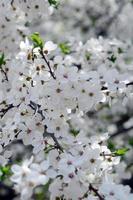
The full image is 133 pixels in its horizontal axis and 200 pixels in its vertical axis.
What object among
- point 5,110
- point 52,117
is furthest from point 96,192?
point 5,110

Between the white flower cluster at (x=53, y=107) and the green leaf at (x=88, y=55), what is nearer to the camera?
the white flower cluster at (x=53, y=107)

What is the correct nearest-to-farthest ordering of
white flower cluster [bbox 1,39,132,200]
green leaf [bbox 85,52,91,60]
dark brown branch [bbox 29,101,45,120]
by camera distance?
white flower cluster [bbox 1,39,132,200], dark brown branch [bbox 29,101,45,120], green leaf [bbox 85,52,91,60]

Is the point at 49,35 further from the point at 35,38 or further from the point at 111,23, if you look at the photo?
the point at 35,38

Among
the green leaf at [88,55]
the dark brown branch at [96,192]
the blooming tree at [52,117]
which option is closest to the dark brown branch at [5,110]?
the blooming tree at [52,117]

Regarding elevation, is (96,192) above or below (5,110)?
below

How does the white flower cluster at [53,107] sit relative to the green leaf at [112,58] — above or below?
below

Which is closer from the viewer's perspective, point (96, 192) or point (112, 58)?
point (96, 192)

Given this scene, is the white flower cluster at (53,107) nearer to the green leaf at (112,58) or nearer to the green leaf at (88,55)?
the green leaf at (112,58)

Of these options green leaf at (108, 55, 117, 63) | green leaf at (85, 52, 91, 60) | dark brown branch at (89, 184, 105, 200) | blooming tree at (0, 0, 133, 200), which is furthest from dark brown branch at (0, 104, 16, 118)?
green leaf at (85, 52, 91, 60)

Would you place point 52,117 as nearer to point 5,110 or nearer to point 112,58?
point 5,110

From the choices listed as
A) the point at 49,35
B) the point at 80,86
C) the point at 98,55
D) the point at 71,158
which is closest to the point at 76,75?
the point at 80,86

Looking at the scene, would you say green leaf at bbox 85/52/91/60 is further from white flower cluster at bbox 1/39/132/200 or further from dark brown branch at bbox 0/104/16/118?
dark brown branch at bbox 0/104/16/118
